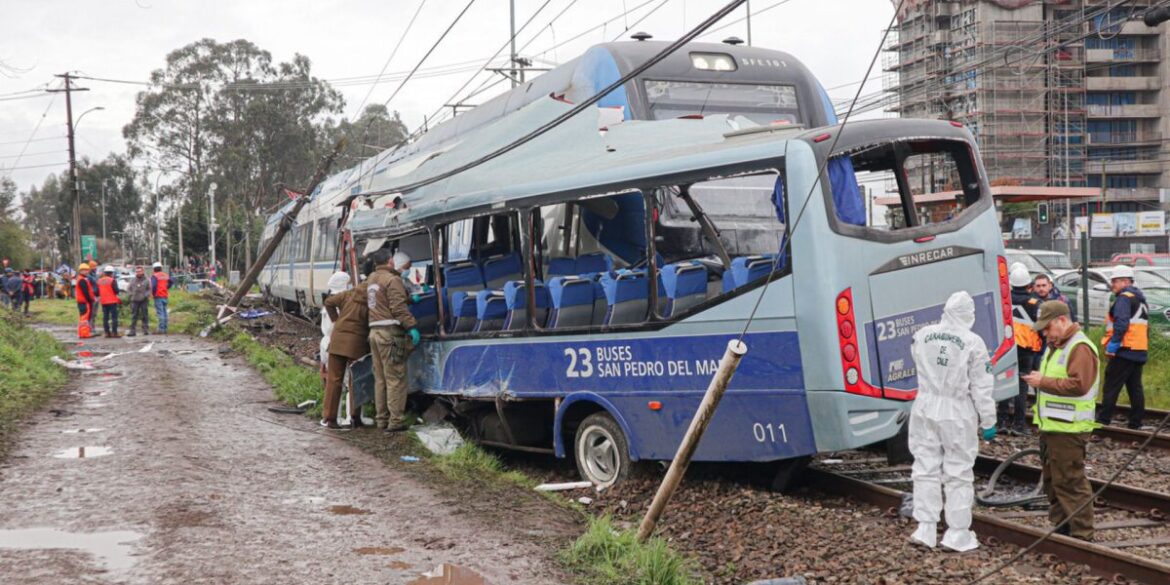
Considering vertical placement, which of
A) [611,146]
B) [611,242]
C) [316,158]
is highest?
[316,158]

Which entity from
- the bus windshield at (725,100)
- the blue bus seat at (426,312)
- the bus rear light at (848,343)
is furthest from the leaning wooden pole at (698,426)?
the bus windshield at (725,100)

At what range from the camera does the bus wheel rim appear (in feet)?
27.7

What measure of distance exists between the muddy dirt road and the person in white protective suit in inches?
96.7

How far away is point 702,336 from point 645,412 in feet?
2.84

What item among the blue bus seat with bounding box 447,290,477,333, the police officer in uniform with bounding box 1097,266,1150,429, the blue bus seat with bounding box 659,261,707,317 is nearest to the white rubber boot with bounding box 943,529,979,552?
the blue bus seat with bounding box 659,261,707,317

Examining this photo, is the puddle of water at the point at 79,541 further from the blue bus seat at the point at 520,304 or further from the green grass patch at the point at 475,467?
the blue bus seat at the point at 520,304

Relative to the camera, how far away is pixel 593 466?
8.65 metres

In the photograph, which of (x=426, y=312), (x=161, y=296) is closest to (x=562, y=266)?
(x=426, y=312)

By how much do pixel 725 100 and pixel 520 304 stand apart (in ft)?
11.7

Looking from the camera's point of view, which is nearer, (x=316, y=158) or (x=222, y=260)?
(x=316, y=158)

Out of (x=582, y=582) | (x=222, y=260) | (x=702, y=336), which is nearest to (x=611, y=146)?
(x=702, y=336)

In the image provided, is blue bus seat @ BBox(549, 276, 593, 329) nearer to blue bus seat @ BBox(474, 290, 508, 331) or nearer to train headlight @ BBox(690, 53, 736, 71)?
blue bus seat @ BBox(474, 290, 508, 331)

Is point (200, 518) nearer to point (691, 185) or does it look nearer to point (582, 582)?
point (582, 582)

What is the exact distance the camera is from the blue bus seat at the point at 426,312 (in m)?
10.8
